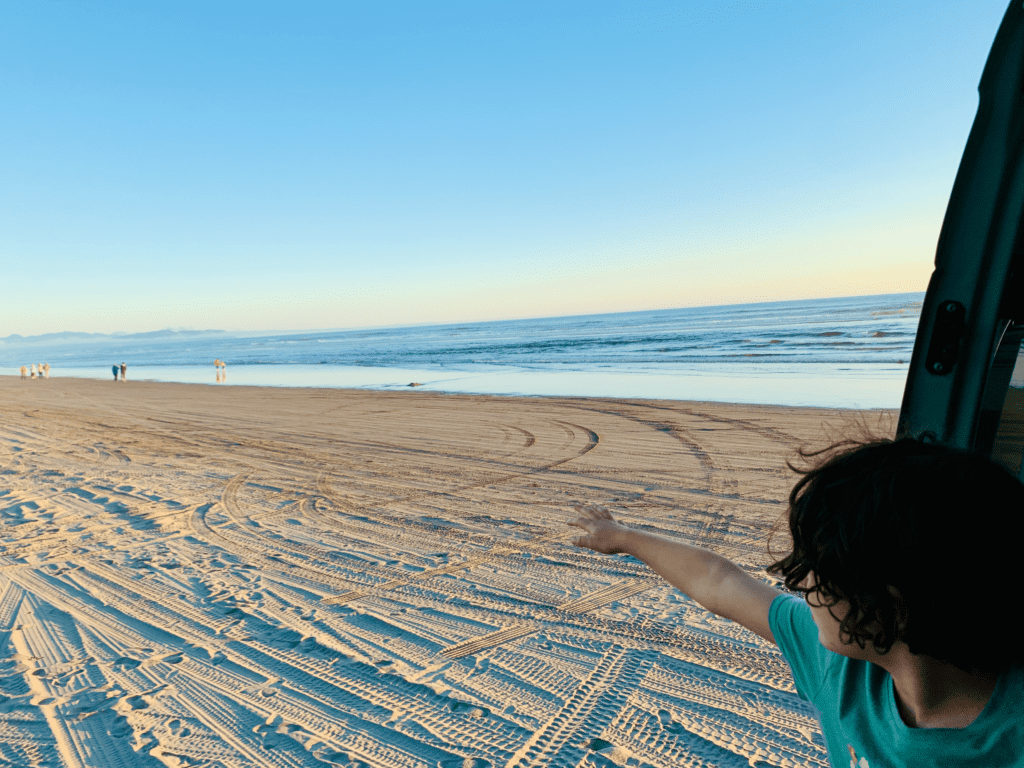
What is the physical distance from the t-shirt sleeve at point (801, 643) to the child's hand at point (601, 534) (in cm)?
45

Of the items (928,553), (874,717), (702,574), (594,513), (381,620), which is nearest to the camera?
(928,553)

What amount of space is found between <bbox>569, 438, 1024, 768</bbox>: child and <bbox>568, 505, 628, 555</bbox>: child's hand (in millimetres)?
645

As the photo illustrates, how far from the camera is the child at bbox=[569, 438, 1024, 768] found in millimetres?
767

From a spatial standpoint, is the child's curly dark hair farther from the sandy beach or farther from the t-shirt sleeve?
the sandy beach

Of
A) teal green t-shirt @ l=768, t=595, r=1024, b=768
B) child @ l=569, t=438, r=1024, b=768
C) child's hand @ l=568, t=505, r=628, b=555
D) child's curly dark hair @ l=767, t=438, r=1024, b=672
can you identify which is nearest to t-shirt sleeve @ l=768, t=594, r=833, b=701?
teal green t-shirt @ l=768, t=595, r=1024, b=768

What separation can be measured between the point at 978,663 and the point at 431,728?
88.5 inches

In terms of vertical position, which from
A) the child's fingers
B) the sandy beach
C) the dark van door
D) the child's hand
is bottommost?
the sandy beach

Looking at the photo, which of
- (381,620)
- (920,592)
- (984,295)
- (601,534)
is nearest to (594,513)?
(601,534)

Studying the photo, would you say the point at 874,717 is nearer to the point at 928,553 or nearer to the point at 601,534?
the point at 928,553

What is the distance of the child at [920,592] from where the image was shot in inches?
30.2

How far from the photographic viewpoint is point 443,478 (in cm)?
700

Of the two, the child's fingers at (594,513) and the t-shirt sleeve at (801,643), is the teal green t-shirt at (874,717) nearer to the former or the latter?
the t-shirt sleeve at (801,643)

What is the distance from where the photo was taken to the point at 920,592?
2.57ft

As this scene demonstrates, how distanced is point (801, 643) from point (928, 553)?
1.63 ft
